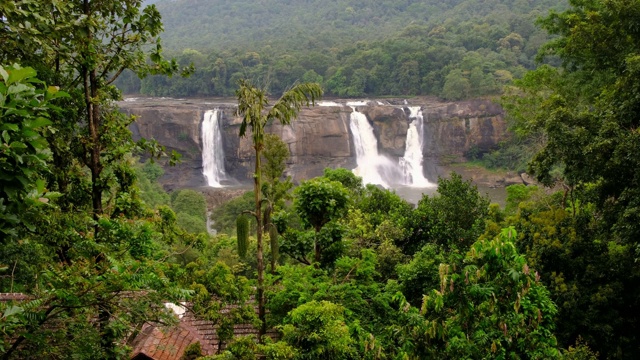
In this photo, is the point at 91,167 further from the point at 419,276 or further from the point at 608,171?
the point at 608,171

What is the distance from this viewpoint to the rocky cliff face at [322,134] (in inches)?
1571

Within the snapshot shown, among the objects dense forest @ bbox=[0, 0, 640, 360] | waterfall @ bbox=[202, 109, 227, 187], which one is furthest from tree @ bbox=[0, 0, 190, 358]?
waterfall @ bbox=[202, 109, 227, 187]

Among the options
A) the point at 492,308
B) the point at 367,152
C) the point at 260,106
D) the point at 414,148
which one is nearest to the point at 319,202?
the point at 260,106

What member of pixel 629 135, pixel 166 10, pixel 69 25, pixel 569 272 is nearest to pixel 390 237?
pixel 569 272

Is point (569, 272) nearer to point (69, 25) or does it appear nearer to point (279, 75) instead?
point (69, 25)

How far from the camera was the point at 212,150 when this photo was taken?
132 ft

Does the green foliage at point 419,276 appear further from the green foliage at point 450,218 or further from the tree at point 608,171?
the green foliage at point 450,218

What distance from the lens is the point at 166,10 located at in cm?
11938

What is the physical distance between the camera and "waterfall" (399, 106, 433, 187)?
133ft

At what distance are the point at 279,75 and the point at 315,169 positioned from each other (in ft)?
Result: 54.6

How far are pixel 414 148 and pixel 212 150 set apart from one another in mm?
15826

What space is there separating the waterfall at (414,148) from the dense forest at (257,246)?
2839 cm

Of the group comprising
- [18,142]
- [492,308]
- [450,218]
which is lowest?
[450,218]

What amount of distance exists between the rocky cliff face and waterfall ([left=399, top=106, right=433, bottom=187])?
1.50 feet
